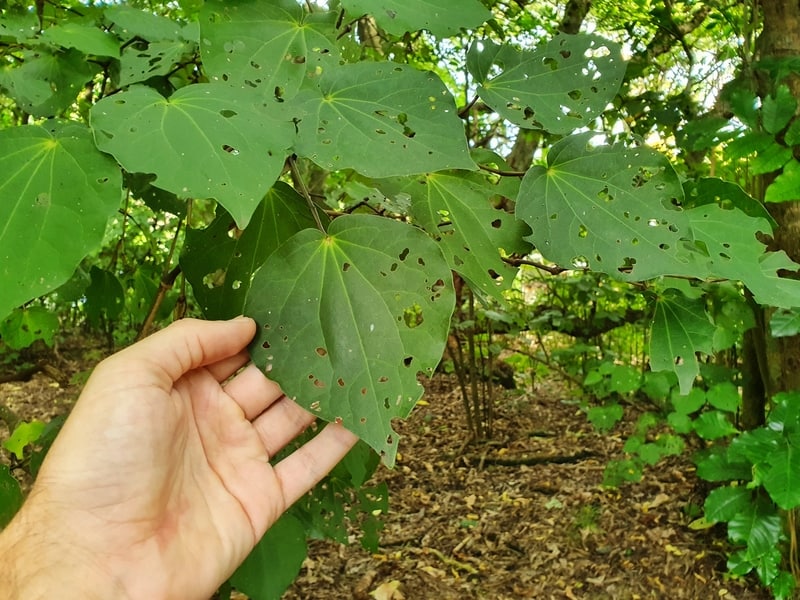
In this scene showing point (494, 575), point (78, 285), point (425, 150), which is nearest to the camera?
point (425, 150)

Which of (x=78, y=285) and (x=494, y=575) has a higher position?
(x=78, y=285)

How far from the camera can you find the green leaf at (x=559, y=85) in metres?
1.02

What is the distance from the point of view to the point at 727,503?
2.56 m

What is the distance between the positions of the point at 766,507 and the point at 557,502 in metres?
1.18

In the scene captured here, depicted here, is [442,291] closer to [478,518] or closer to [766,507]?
[766,507]

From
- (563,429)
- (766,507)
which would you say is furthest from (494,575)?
(563,429)

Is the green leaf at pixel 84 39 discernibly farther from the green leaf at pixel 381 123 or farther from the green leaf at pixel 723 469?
the green leaf at pixel 723 469

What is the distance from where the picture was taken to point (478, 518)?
342 centimetres

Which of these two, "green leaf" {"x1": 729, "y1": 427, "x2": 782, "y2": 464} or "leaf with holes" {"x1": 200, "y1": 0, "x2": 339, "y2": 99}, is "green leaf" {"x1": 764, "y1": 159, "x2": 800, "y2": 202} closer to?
"green leaf" {"x1": 729, "y1": 427, "x2": 782, "y2": 464}

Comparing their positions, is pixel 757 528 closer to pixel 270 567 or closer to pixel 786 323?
pixel 786 323

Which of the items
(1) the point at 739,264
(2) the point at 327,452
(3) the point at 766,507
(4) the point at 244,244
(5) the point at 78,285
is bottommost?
(3) the point at 766,507

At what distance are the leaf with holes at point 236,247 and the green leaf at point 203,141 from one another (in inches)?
10.9

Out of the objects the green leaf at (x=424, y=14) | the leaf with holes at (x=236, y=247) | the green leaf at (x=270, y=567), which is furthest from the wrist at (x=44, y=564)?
the green leaf at (x=424, y=14)

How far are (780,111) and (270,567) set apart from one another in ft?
6.15
